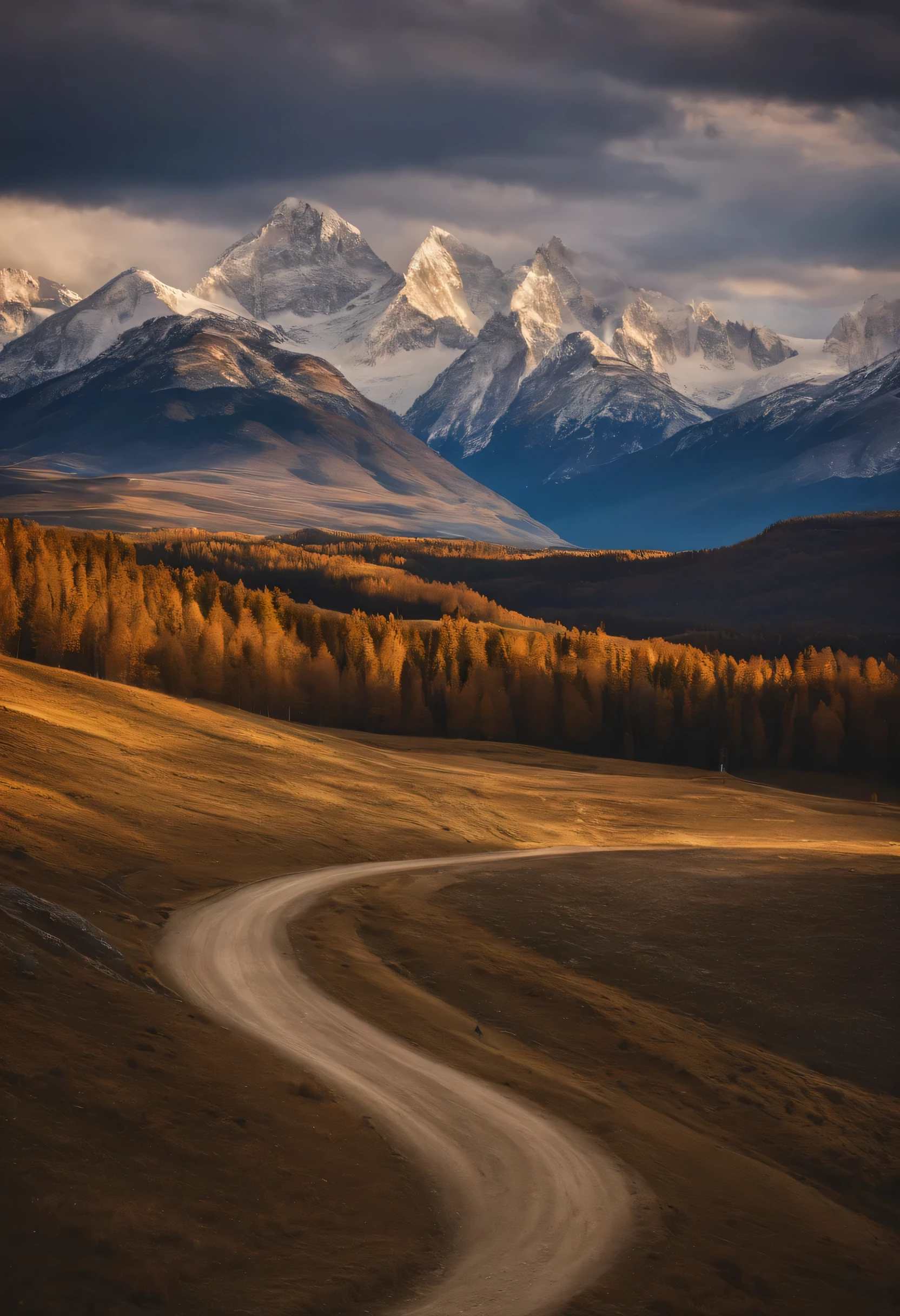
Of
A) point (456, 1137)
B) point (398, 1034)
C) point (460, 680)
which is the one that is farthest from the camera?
point (460, 680)

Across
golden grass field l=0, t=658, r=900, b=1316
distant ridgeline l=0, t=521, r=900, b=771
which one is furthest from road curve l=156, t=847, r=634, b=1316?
distant ridgeline l=0, t=521, r=900, b=771

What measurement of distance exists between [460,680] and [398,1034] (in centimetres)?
13874

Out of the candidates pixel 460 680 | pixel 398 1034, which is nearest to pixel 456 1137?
pixel 398 1034

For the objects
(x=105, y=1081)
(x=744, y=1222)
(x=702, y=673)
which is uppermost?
(x=702, y=673)

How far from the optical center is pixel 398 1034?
3659 cm

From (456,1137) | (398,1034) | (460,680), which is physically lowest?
(456,1137)

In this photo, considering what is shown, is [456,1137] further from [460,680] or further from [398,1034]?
[460,680]

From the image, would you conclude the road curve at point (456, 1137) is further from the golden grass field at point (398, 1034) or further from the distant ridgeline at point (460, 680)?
the distant ridgeline at point (460, 680)

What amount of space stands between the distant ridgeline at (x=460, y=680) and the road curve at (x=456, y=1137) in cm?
10110

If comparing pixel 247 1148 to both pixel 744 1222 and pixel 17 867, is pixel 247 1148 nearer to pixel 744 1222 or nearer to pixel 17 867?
pixel 744 1222

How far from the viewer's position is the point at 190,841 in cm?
6062

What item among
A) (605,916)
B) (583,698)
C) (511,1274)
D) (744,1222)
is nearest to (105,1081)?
(511,1274)

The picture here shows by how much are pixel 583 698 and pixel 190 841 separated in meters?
120

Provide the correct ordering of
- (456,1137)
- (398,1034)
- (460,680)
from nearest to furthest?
(456,1137), (398,1034), (460,680)
